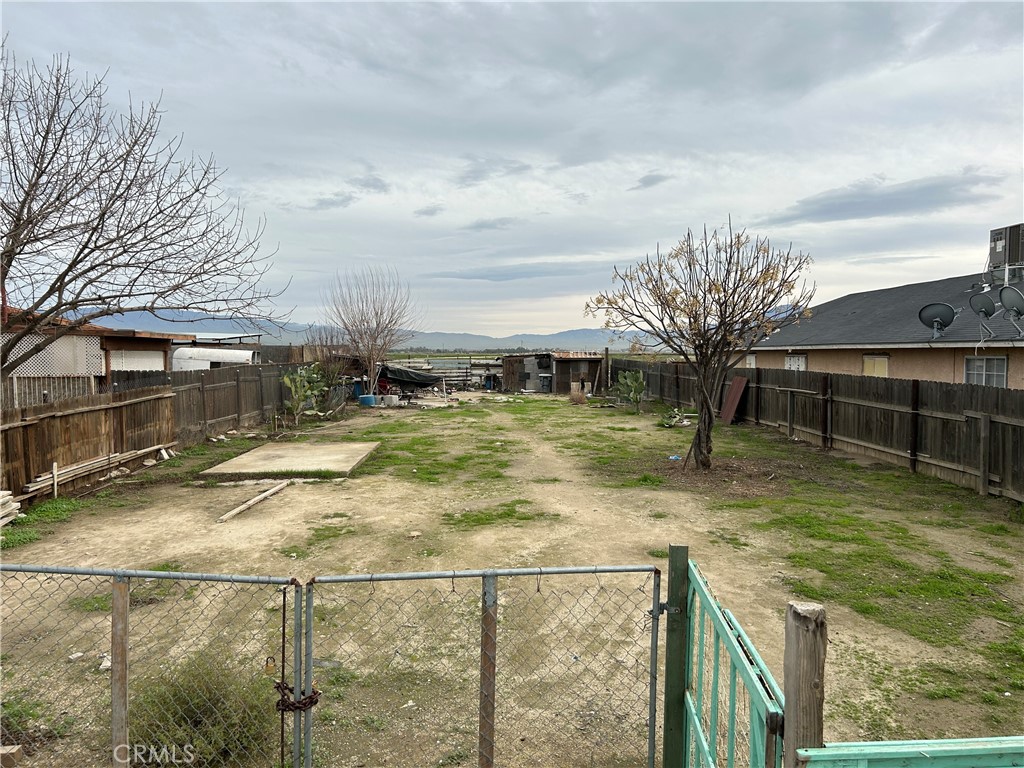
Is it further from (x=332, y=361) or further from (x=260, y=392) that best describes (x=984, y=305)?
(x=332, y=361)

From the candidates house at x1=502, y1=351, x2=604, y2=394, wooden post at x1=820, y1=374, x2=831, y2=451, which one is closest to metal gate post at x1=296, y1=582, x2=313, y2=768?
wooden post at x1=820, y1=374, x2=831, y2=451

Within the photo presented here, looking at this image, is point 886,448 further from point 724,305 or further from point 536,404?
point 536,404

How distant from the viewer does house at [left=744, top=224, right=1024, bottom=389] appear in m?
12.6

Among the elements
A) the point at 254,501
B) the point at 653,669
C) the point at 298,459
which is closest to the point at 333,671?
the point at 653,669

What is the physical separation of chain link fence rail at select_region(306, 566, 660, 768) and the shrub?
14.0 inches

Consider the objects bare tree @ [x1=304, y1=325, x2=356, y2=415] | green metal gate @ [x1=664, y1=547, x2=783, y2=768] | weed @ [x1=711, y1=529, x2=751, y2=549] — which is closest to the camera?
green metal gate @ [x1=664, y1=547, x2=783, y2=768]

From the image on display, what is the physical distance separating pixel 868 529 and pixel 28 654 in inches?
347

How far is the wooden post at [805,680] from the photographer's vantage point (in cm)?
192

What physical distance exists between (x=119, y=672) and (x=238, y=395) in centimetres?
1519

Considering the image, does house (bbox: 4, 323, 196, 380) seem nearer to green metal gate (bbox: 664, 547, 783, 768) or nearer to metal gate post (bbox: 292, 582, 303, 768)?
metal gate post (bbox: 292, 582, 303, 768)

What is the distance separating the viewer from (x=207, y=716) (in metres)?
3.66

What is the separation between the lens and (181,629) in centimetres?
512

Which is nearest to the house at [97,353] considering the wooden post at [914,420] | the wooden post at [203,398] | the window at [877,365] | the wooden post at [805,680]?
the wooden post at [203,398]

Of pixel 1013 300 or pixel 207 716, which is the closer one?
pixel 207 716
